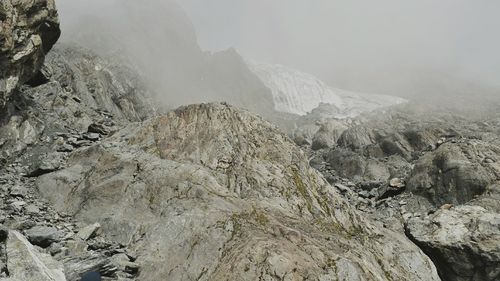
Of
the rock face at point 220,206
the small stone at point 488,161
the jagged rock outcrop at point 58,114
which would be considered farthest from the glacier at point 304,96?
the rock face at point 220,206

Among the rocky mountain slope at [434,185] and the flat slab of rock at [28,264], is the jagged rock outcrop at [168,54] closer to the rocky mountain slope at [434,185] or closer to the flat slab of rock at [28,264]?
the rocky mountain slope at [434,185]

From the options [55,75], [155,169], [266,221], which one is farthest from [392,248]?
[55,75]

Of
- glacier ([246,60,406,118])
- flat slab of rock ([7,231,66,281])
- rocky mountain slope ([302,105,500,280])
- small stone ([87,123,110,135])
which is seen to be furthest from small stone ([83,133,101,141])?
glacier ([246,60,406,118])

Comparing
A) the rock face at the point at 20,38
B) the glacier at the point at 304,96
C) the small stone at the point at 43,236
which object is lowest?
the glacier at the point at 304,96

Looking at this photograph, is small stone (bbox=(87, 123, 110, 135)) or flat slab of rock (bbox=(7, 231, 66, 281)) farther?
small stone (bbox=(87, 123, 110, 135))

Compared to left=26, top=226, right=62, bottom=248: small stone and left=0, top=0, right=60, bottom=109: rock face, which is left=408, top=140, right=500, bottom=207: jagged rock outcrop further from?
left=0, top=0, right=60, bottom=109: rock face

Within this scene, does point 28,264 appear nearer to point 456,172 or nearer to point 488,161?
point 456,172
